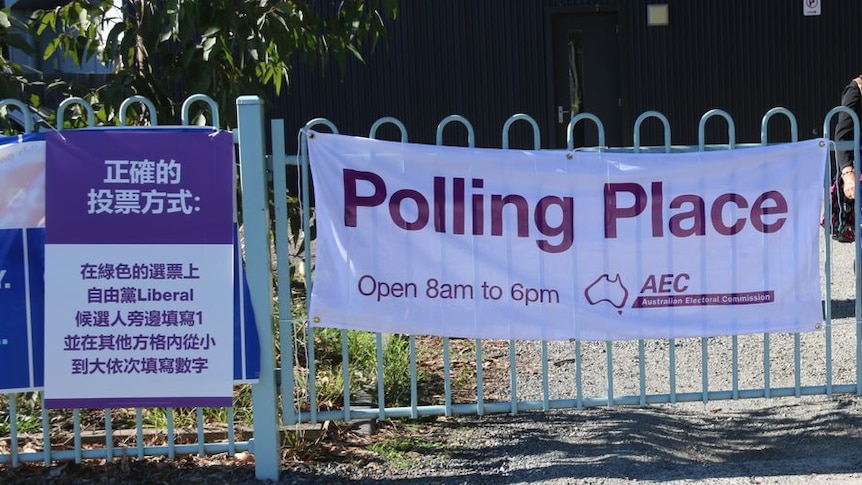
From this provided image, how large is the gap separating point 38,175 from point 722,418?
11.6 ft

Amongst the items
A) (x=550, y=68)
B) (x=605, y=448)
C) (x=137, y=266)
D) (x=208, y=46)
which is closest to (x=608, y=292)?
(x=605, y=448)

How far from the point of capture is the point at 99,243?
4164mm

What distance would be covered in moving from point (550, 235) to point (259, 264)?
4.16 feet

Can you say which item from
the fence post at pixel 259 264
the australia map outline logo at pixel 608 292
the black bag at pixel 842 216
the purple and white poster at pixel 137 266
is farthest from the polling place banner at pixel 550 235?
the black bag at pixel 842 216

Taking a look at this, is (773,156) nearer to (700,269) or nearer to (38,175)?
(700,269)

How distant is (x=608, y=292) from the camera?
4473 mm

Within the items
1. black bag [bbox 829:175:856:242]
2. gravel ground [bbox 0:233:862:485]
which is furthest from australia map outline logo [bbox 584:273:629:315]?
black bag [bbox 829:175:856:242]

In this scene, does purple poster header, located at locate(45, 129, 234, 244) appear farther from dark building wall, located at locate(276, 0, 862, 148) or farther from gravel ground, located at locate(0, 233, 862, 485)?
dark building wall, located at locate(276, 0, 862, 148)

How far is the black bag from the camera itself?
4.99m

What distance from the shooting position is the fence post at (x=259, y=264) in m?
4.24

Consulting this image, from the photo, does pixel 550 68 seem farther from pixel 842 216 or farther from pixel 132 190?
pixel 132 190

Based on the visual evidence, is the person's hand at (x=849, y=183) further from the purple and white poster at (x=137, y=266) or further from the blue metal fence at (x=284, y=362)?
the purple and white poster at (x=137, y=266)

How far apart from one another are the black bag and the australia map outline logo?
1.31 metres

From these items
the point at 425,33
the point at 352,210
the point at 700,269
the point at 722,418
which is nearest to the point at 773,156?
the point at 700,269
